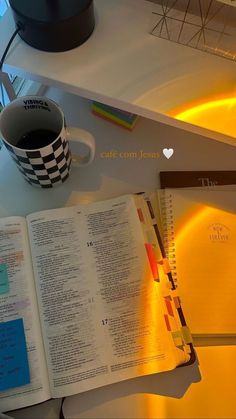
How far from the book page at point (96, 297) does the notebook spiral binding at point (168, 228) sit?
0.15 feet

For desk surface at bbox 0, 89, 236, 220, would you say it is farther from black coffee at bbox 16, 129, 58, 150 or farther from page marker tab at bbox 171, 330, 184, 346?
page marker tab at bbox 171, 330, 184, 346

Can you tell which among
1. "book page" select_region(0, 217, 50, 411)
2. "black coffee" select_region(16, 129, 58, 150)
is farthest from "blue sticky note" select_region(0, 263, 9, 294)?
"black coffee" select_region(16, 129, 58, 150)

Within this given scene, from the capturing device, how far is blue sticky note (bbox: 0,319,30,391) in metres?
0.65

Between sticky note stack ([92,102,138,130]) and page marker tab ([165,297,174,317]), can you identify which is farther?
sticky note stack ([92,102,138,130])

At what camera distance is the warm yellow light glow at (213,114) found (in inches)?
26.3

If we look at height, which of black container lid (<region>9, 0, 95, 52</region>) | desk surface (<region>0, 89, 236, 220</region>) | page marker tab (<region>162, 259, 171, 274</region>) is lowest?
page marker tab (<region>162, 259, 171, 274</region>)

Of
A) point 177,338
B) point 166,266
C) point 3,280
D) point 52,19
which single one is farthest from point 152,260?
point 52,19

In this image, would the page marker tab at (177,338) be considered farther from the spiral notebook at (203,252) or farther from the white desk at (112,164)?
the white desk at (112,164)

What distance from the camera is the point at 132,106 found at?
68 cm

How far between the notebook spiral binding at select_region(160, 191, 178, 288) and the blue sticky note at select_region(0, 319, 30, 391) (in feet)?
0.86

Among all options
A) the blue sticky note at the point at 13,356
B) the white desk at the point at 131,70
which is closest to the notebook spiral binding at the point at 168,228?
the white desk at the point at 131,70

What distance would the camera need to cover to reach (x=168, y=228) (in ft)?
2.50

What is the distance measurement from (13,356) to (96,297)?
0.50 feet

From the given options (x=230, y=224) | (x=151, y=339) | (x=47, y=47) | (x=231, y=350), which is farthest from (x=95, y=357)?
(x=47, y=47)
